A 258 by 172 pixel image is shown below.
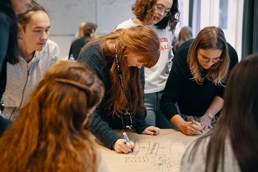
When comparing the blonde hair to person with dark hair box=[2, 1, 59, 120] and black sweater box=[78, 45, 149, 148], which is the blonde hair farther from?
person with dark hair box=[2, 1, 59, 120]

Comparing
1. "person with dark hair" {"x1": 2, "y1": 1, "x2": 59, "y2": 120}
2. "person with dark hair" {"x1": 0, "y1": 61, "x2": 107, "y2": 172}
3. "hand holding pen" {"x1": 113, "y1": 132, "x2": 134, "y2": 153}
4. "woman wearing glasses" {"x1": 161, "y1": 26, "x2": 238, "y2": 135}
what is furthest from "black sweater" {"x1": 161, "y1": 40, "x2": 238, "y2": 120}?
"person with dark hair" {"x1": 0, "y1": 61, "x2": 107, "y2": 172}

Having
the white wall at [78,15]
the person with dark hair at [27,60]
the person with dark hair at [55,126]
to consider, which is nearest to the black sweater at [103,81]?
the person with dark hair at [27,60]

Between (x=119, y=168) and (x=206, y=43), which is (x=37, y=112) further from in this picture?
(x=206, y=43)

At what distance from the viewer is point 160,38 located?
2.27m

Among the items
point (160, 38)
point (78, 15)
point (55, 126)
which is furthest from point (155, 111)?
point (78, 15)

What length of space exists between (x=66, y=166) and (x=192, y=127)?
3.68 feet

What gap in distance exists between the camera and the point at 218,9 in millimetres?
5078

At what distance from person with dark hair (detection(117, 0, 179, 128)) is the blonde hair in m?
0.27

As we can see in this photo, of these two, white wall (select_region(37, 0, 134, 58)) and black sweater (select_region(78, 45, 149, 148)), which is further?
white wall (select_region(37, 0, 134, 58))

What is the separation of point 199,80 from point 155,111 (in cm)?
35

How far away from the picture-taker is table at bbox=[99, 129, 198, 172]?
59.7 inches

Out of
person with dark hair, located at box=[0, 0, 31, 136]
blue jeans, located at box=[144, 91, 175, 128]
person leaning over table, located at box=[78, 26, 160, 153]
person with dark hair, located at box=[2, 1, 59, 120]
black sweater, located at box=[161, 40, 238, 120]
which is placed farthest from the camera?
blue jeans, located at box=[144, 91, 175, 128]

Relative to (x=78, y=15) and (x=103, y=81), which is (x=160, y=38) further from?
(x=78, y=15)

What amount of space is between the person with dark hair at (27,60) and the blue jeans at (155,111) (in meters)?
0.65
